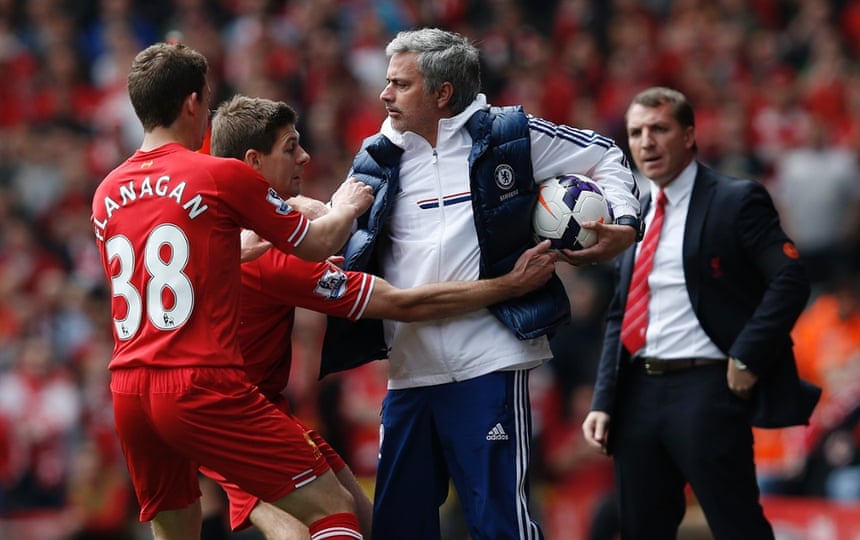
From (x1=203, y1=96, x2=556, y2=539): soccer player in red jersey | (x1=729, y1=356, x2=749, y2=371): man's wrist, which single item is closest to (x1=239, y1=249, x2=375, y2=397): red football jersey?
(x1=203, y1=96, x2=556, y2=539): soccer player in red jersey

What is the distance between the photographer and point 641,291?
6.89 meters

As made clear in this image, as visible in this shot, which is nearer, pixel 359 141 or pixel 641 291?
pixel 641 291

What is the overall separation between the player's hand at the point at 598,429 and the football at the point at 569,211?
1.14 meters

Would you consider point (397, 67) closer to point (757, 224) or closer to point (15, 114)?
point (757, 224)

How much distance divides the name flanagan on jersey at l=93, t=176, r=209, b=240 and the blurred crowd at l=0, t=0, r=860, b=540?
5346mm

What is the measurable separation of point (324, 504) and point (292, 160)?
1.52 metres

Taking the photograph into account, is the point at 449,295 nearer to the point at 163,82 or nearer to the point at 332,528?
the point at 332,528

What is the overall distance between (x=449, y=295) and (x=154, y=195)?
4.41ft

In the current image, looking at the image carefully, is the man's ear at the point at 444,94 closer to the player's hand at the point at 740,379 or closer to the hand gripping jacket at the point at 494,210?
the hand gripping jacket at the point at 494,210

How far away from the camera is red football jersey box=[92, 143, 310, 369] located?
5.40 m

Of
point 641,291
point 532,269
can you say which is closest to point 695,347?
point 641,291

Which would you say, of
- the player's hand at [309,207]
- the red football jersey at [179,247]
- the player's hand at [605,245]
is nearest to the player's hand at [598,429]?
the player's hand at [605,245]

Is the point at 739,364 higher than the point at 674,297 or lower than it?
lower

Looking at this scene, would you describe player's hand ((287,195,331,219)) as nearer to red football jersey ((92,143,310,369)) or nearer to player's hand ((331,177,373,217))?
player's hand ((331,177,373,217))
